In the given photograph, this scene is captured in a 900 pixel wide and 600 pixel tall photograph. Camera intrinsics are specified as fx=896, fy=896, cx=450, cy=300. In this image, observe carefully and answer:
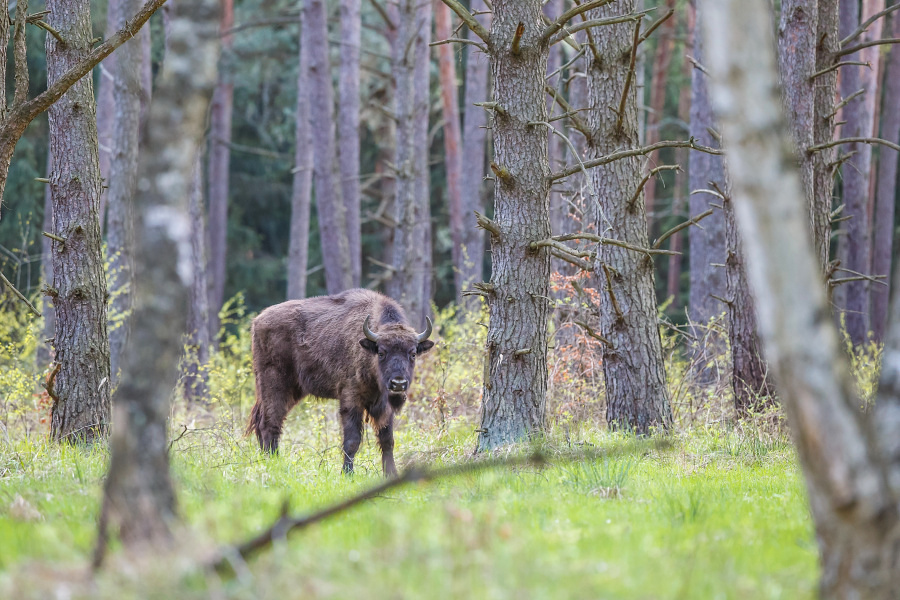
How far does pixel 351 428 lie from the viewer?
31.6 feet

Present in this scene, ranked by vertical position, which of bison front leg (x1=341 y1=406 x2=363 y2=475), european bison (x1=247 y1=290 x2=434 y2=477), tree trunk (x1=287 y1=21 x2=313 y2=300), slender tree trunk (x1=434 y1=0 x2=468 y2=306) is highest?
slender tree trunk (x1=434 y1=0 x2=468 y2=306)

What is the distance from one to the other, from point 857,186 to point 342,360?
47.1ft

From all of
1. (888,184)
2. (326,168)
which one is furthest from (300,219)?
(888,184)

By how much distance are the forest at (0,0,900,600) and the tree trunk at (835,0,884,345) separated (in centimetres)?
12

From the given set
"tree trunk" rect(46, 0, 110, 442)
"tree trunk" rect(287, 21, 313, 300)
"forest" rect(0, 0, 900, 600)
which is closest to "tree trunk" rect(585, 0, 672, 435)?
"forest" rect(0, 0, 900, 600)

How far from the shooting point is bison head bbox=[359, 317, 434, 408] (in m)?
9.40

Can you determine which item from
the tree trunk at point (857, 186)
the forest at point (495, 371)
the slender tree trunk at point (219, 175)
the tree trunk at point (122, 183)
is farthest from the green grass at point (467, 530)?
the slender tree trunk at point (219, 175)

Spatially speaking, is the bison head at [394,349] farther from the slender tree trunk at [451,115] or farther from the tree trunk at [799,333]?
the slender tree trunk at [451,115]

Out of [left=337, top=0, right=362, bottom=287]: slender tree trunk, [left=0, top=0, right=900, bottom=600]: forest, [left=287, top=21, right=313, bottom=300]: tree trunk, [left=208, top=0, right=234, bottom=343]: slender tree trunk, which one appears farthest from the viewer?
[left=208, top=0, right=234, bottom=343]: slender tree trunk

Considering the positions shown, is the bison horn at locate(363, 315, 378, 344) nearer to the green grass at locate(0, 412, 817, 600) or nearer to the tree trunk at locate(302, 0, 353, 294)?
the green grass at locate(0, 412, 817, 600)

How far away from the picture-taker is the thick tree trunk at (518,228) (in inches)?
301

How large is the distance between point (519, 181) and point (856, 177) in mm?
15161

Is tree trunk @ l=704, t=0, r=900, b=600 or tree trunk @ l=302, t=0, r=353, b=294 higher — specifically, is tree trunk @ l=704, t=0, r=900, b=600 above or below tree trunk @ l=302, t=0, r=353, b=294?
below

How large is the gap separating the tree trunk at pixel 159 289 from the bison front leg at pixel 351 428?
18.5ft
